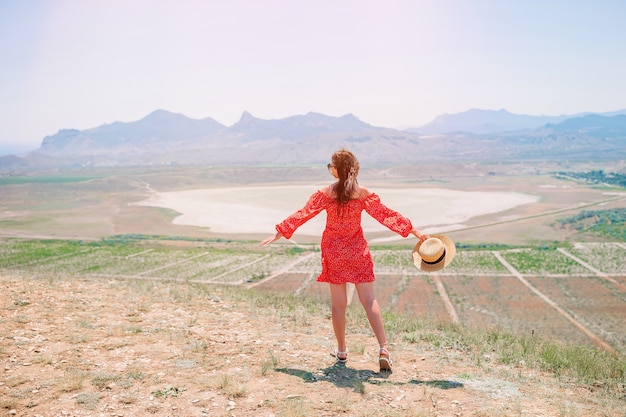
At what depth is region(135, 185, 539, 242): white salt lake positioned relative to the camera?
178ft

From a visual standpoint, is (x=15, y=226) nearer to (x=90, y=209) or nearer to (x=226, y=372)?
(x=90, y=209)

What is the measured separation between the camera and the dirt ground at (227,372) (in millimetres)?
4156

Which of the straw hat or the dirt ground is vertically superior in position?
the straw hat

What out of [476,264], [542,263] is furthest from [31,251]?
[542,263]

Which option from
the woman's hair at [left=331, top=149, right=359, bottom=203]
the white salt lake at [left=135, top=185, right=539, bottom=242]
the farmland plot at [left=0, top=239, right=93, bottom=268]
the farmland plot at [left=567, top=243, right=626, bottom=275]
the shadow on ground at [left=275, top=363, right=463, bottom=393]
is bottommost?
the farmland plot at [left=567, top=243, right=626, bottom=275]

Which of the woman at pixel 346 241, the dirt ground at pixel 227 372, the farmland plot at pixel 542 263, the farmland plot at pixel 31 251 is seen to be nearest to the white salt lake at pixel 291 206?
the farmland plot at pixel 542 263

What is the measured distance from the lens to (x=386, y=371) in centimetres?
511

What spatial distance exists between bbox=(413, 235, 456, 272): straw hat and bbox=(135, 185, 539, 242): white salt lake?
136 ft

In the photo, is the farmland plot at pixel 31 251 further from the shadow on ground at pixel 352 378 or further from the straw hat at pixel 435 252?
the straw hat at pixel 435 252

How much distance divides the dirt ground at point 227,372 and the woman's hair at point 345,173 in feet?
6.42

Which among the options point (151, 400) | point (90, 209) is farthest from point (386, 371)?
point (90, 209)

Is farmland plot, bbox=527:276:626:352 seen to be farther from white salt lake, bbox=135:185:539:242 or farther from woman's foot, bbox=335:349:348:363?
white salt lake, bbox=135:185:539:242

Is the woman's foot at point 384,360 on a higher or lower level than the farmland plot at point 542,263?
higher

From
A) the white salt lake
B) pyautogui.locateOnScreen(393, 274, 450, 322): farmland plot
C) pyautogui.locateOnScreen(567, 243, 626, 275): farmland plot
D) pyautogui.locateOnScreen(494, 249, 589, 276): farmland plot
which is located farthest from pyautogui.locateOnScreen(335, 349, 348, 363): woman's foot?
the white salt lake
